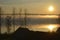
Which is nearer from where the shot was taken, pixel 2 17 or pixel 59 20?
pixel 59 20

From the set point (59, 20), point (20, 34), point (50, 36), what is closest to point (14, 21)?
point (59, 20)

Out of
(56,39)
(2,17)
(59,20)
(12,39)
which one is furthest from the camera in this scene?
(2,17)

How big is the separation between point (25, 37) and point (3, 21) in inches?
320

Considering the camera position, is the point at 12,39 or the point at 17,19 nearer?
the point at 12,39

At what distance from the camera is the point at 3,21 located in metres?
20.8

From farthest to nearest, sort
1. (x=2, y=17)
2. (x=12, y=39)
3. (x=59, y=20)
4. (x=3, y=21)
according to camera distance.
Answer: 1. (x=3, y=21)
2. (x=2, y=17)
3. (x=59, y=20)
4. (x=12, y=39)

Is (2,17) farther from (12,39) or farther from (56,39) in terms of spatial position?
(56,39)

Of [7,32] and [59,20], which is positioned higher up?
[59,20]

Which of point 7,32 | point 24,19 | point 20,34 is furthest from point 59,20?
point 20,34

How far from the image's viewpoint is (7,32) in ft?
63.0

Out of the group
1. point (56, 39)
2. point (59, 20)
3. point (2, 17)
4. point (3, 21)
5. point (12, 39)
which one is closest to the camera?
point (56, 39)

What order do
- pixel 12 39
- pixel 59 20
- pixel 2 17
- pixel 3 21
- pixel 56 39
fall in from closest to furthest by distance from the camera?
pixel 56 39, pixel 12 39, pixel 59 20, pixel 2 17, pixel 3 21

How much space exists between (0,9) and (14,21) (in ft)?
5.92

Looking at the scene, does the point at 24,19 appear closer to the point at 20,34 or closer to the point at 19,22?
the point at 19,22
